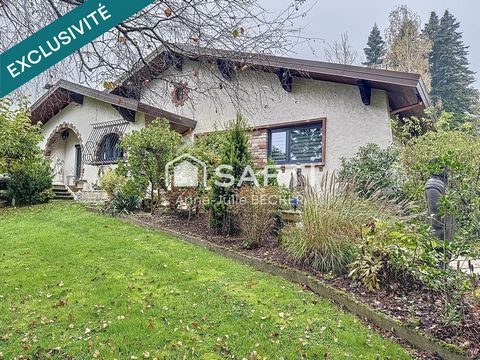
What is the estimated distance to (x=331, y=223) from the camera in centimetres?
500

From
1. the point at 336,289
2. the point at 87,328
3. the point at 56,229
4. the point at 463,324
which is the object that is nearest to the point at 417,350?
the point at 463,324

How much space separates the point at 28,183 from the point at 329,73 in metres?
10.2

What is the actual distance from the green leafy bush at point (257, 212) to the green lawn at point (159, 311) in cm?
73

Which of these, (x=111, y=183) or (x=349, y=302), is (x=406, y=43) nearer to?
(x=111, y=183)

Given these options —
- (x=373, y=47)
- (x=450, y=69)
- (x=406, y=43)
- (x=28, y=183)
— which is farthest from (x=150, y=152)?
(x=373, y=47)

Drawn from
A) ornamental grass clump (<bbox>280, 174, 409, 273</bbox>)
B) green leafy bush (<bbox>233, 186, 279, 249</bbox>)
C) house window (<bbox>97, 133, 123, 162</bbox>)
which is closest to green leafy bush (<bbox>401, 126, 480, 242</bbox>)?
ornamental grass clump (<bbox>280, 174, 409, 273</bbox>)

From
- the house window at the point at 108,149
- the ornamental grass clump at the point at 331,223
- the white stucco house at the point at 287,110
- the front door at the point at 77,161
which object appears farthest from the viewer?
the front door at the point at 77,161

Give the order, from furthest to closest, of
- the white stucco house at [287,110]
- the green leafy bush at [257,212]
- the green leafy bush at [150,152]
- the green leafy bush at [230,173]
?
1. the green leafy bush at [150,152]
2. the green leafy bush at [230,173]
3. the green leafy bush at [257,212]
4. the white stucco house at [287,110]

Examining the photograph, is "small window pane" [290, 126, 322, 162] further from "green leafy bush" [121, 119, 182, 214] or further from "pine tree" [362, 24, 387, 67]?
"pine tree" [362, 24, 387, 67]

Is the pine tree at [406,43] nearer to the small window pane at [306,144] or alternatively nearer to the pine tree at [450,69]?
the pine tree at [450,69]

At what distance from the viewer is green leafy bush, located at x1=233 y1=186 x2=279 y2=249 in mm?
6125

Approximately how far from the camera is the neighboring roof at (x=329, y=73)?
3.59 metres

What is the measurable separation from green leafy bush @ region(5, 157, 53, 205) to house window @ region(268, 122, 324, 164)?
788 cm

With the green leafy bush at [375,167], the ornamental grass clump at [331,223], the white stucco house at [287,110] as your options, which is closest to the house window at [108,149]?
the white stucco house at [287,110]
